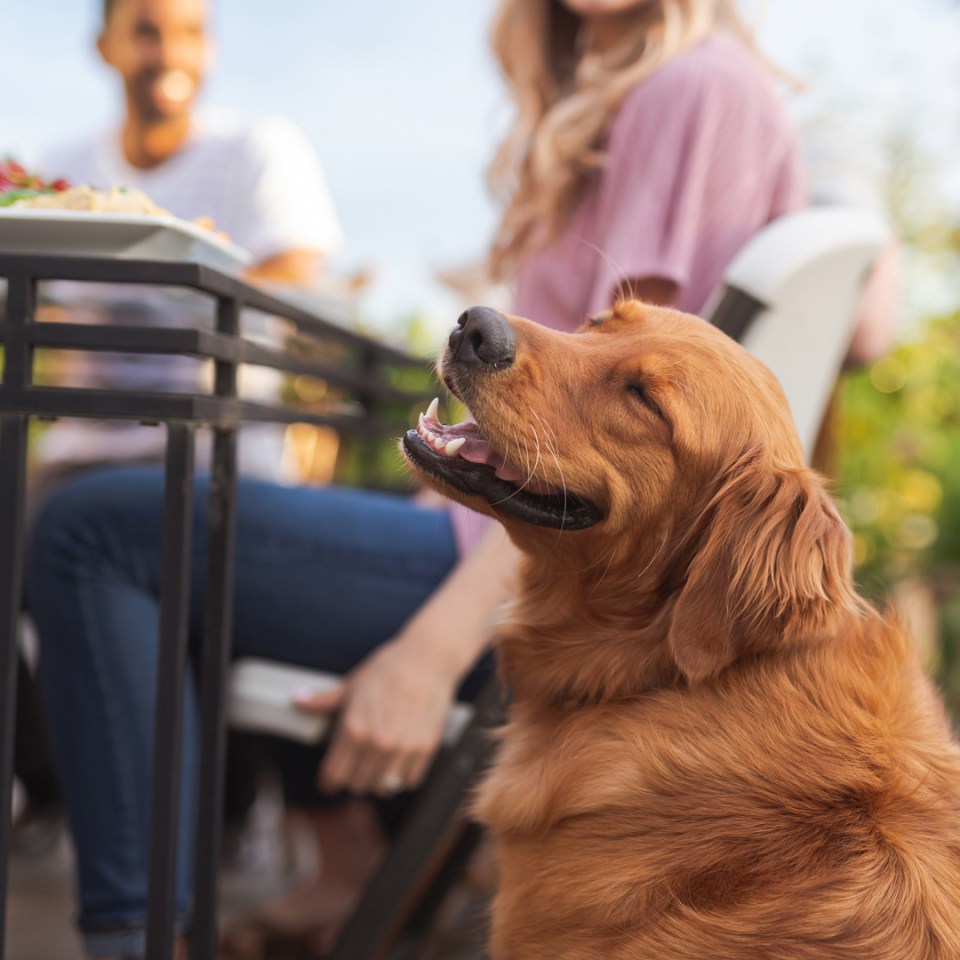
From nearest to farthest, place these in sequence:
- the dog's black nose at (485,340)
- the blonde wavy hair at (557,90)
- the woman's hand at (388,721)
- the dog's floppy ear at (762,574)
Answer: the dog's floppy ear at (762,574) → the dog's black nose at (485,340) → the woman's hand at (388,721) → the blonde wavy hair at (557,90)

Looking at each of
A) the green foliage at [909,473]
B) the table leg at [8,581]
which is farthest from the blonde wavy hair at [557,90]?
the green foliage at [909,473]

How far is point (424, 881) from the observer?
76.4 inches

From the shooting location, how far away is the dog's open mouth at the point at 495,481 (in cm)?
157

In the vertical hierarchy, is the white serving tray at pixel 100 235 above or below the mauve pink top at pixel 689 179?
below

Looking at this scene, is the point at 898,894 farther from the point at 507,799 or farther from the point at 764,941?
the point at 507,799

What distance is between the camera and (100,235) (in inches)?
58.1

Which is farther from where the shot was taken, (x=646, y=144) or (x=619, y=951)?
(x=646, y=144)

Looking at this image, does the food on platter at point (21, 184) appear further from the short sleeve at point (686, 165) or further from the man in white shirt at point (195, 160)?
the man in white shirt at point (195, 160)

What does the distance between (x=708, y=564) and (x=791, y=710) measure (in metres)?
0.23

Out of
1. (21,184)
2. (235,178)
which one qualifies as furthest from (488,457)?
(235,178)

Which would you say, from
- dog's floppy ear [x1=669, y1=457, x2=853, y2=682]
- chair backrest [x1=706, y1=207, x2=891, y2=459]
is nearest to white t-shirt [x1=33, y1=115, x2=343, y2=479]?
chair backrest [x1=706, y1=207, x2=891, y2=459]

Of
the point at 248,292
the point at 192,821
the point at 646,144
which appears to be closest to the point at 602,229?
the point at 646,144

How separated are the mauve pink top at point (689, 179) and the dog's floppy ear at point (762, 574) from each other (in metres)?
0.59

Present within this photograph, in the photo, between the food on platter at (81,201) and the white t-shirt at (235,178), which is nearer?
the food on platter at (81,201)
